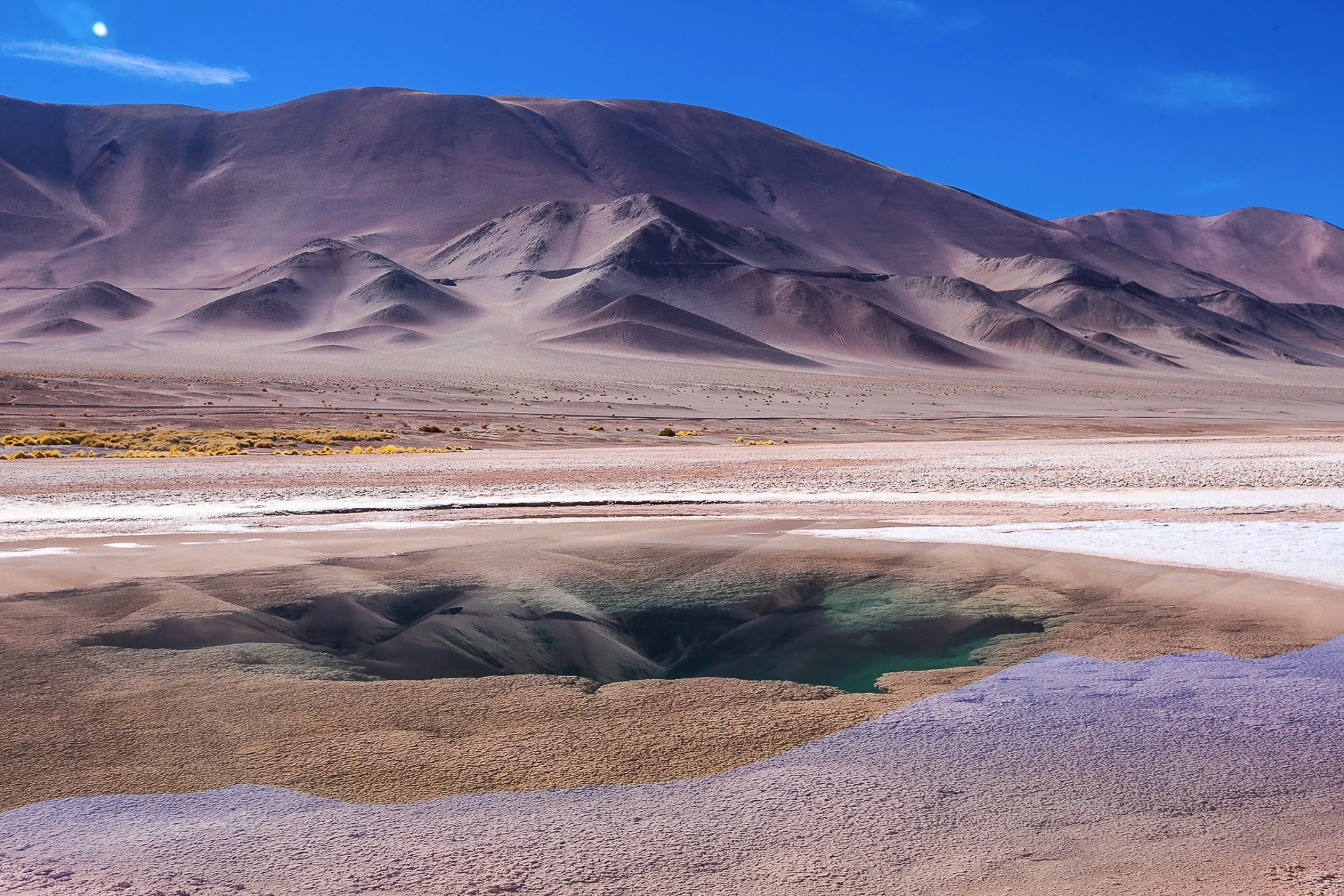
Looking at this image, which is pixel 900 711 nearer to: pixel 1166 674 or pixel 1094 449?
pixel 1166 674

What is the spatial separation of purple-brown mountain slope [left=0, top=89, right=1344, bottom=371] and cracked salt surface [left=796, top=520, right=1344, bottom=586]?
6735 cm

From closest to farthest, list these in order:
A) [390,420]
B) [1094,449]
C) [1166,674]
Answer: [1166,674] < [1094,449] < [390,420]

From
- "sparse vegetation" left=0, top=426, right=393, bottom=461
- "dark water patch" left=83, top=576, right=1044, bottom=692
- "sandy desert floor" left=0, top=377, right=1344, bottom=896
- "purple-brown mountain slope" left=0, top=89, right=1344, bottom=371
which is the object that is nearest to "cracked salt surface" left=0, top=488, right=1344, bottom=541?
"sandy desert floor" left=0, top=377, right=1344, bottom=896

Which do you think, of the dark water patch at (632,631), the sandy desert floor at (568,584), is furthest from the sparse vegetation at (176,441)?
the dark water patch at (632,631)

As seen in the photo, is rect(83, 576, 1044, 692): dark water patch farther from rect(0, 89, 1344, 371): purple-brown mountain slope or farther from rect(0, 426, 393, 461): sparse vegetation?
rect(0, 89, 1344, 371): purple-brown mountain slope

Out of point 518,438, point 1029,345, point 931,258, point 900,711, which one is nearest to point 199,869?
point 900,711

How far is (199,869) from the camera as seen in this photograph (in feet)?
11.6

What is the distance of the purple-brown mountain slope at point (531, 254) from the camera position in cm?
10281

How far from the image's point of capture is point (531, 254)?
5103 inches

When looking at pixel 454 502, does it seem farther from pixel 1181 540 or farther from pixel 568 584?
pixel 1181 540

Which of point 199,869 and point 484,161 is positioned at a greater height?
point 484,161

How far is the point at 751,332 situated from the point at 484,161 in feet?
263

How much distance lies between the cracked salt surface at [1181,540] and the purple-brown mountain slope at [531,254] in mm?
67354

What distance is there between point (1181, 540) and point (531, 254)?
12335 centimetres
